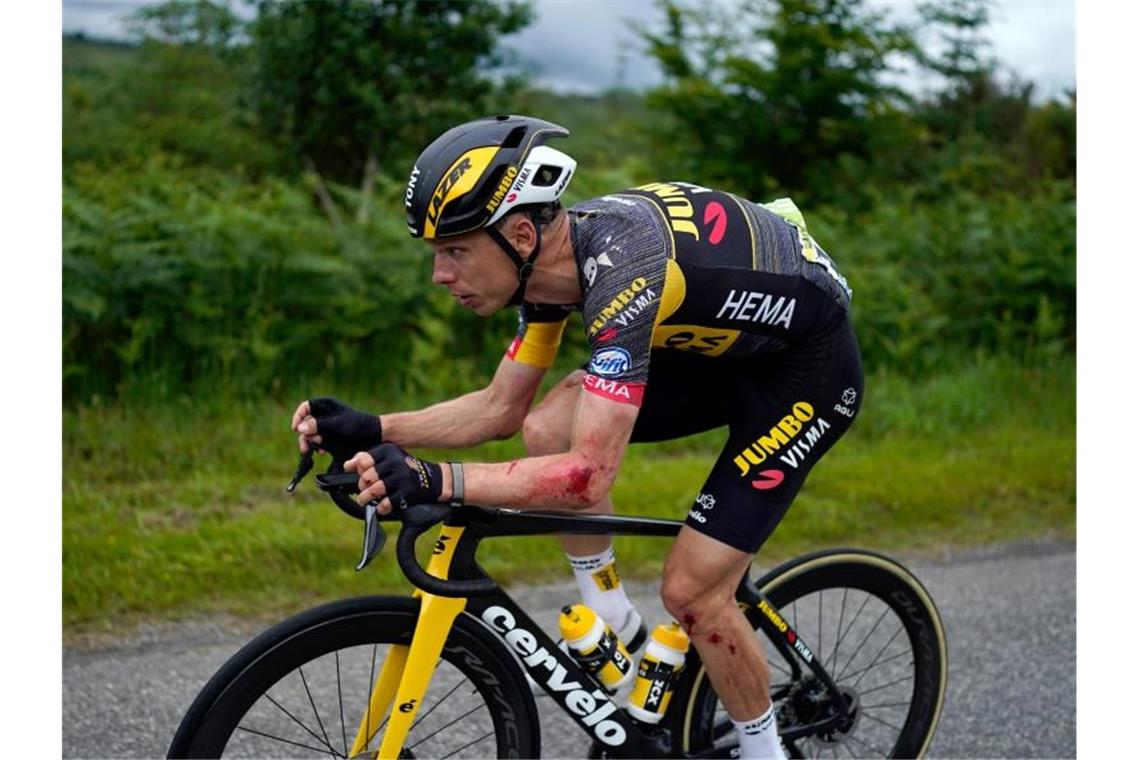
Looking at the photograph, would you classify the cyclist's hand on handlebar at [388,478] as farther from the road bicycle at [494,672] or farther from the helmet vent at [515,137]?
the helmet vent at [515,137]

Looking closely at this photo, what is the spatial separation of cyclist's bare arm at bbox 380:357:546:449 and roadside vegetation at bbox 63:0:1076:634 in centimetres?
206

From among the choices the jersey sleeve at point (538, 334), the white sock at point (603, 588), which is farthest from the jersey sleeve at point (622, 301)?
the white sock at point (603, 588)

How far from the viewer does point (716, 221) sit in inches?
130

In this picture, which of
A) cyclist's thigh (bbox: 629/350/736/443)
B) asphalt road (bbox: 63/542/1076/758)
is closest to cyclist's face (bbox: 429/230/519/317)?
cyclist's thigh (bbox: 629/350/736/443)

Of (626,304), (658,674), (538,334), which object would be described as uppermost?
(626,304)

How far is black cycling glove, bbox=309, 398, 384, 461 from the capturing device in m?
3.15

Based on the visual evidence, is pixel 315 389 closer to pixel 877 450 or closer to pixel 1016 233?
pixel 877 450

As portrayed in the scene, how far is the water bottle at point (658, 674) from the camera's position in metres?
3.49

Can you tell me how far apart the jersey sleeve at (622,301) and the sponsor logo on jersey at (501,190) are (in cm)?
27

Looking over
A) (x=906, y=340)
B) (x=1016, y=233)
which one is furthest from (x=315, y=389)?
(x=1016, y=233)

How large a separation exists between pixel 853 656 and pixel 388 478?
1921 mm

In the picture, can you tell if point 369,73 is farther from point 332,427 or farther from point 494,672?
point 494,672

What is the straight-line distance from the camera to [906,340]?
28.8 ft

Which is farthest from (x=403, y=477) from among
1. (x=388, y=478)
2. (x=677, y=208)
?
(x=677, y=208)
